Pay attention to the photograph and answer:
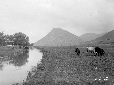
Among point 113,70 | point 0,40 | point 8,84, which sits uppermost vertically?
point 0,40

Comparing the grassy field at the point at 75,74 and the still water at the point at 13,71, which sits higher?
the grassy field at the point at 75,74

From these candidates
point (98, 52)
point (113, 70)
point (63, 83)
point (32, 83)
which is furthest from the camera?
point (98, 52)

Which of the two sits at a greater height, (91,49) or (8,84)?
(91,49)

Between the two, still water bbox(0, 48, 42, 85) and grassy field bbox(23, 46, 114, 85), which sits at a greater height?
grassy field bbox(23, 46, 114, 85)

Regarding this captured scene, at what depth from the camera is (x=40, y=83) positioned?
14727mm

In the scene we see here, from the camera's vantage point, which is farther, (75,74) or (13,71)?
(13,71)

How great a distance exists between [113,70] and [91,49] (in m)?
23.9

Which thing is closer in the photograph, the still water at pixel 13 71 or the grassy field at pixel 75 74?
the grassy field at pixel 75 74

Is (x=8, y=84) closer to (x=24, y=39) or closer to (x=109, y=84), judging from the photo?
(x=109, y=84)

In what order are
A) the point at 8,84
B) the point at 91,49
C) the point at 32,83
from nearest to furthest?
the point at 32,83 < the point at 8,84 < the point at 91,49

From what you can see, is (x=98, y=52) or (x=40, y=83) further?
(x=98, y=52)

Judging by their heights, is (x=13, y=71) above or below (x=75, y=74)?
below

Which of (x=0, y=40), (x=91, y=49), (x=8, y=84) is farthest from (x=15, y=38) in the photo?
(x=8, y=84)

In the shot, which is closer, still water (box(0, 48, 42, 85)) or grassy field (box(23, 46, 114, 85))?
grassy field (box(23, 46, 114, 85))
